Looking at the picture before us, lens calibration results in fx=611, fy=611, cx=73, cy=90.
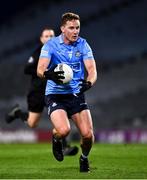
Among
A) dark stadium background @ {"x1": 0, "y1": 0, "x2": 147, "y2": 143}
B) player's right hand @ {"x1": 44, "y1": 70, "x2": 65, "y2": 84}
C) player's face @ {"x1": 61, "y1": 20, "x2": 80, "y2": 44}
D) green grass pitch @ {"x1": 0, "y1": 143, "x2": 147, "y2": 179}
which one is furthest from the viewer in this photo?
dark stadium background @ {"x1": 0, "y1": 0, "x2": 147, "y2": 143}

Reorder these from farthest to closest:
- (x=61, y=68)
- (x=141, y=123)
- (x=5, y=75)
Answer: (x=5, y=75) < (x=141, y=123) < (x=61, y=68)

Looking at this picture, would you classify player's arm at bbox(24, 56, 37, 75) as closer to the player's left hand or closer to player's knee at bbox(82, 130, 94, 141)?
the player's left hand

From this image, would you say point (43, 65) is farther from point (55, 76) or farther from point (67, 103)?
point (67, 103)

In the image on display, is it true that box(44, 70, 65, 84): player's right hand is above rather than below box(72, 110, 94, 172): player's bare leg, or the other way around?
above

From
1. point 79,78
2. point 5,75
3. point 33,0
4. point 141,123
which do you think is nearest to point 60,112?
point 79,78

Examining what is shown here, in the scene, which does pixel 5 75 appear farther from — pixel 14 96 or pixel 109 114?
pixel 109 114

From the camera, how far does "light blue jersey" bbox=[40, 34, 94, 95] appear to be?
789 centimetres

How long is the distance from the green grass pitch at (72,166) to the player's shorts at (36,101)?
95 cm

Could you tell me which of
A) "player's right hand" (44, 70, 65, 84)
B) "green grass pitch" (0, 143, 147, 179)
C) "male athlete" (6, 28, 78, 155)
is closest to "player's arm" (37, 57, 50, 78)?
"player's right hand" (44, 70, 65, 84)

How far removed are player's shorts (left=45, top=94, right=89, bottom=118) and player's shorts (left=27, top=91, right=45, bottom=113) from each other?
3881 millimetres

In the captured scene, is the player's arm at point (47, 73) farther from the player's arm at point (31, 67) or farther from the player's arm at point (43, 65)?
the player's arm at point (31, 67)

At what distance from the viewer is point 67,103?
7879mm

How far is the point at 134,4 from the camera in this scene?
2642 cm

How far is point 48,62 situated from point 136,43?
59.9 feet
